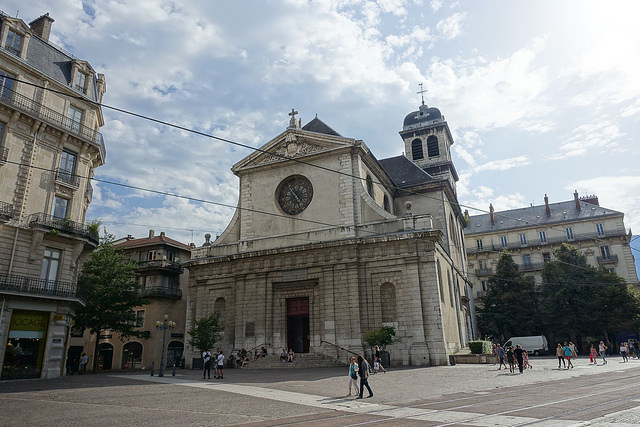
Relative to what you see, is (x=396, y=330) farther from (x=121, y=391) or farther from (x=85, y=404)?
(x=85, y=404)

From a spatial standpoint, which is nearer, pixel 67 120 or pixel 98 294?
pixel 67 120

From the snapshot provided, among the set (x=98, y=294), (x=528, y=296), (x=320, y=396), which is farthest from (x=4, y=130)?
(x=528, y=296)

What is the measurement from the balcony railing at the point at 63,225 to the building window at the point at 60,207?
386 millimetres

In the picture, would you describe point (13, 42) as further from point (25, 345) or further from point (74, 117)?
point (25, 345)

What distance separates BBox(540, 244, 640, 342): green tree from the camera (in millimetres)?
37375

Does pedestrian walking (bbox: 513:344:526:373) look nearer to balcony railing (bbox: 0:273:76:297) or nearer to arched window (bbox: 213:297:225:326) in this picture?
arched window (bbox: 213:297:225:326)

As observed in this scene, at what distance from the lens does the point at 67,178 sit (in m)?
22.3

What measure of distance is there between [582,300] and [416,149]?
22500 millimetres

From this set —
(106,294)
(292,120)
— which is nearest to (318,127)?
(292,120)

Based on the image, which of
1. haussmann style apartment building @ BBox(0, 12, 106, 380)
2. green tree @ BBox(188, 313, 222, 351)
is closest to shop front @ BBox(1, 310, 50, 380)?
haussmann style apartment building @ BBox(0, 12, 106, 380)

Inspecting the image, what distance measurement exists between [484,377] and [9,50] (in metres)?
25.7

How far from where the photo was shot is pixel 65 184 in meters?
22.0

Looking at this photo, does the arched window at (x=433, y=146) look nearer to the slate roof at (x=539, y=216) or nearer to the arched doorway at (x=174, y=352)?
the slate roof at (x=539, y=216)

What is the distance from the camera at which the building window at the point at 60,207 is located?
70.8 feet
